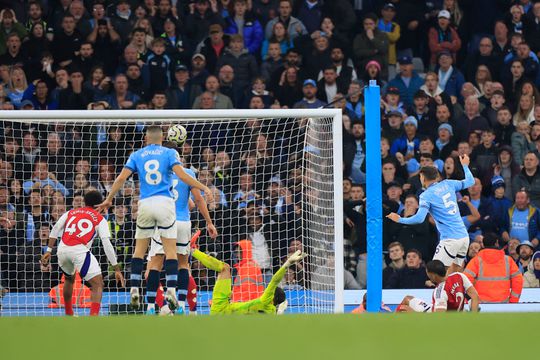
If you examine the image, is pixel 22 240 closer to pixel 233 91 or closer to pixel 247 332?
pixel 233 91

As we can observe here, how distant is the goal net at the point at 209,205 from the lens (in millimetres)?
13289

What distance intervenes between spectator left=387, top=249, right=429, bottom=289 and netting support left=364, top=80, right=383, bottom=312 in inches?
89.6

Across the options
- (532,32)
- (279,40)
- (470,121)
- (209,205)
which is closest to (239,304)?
(209,205)

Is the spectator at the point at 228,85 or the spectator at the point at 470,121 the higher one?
the spectator at the point at 228,85

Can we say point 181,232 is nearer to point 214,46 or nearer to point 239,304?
point 239,304

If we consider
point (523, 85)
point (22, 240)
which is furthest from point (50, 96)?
point (523, 85)

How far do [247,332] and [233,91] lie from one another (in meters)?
11.3

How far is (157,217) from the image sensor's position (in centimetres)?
1141

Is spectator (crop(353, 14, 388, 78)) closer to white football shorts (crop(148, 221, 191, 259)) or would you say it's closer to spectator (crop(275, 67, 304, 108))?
spectator (crop(275, 67, 304, 108))

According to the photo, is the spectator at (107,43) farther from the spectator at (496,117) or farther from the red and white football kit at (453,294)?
the red and white football kit at (453,294)

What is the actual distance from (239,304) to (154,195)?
55.2 inches

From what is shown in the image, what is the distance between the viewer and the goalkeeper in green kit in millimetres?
11602

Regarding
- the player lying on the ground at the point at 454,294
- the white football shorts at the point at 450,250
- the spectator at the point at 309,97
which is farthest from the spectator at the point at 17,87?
the player lying on the ground at the point at 454,294

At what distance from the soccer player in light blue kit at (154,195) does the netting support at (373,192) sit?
197 cm
